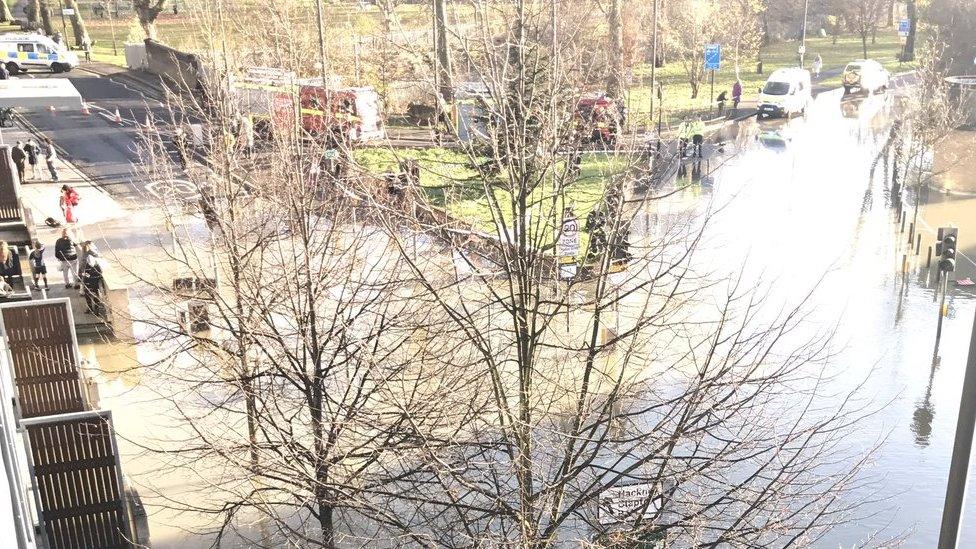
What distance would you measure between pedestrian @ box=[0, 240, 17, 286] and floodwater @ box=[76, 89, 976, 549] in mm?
3355

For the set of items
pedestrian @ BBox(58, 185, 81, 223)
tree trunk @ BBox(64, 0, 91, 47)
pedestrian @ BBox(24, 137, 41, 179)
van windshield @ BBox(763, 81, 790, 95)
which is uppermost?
tree trunk @ BBox(64, 0, 91, 47)

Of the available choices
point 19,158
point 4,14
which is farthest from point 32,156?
point 4,14

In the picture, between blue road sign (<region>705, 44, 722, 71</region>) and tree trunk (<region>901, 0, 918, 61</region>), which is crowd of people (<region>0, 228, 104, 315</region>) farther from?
tree trunk (<region>901, 0, 918, 61</region>)

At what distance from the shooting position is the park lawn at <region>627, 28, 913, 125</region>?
1777 inches

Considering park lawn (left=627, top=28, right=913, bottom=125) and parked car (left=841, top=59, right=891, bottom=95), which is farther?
parked car (left=841, top=59, right=891, bottom=95)

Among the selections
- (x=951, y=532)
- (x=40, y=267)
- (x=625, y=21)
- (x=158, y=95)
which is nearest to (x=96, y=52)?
(x=158, y=95)

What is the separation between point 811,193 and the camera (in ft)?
100

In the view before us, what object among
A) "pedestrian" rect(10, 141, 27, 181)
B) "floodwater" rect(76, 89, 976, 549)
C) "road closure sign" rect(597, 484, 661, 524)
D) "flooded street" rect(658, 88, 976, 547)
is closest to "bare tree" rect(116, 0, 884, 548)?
"road closure sign" rect(597, 484, 661, 524)

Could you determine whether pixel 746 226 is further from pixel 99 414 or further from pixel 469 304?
pixel 99 414

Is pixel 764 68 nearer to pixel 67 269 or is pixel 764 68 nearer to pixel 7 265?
pixel 67 269

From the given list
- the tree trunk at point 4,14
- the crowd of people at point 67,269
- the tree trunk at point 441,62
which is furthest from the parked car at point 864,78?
the tree trunk at point 4,14

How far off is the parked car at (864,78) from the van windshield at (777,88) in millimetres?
7659

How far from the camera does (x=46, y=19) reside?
58.4 metres

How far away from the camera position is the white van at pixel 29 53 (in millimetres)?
44531
